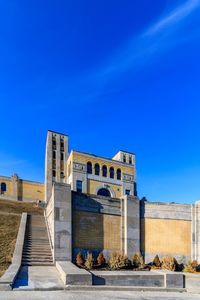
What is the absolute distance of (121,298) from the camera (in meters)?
11.0

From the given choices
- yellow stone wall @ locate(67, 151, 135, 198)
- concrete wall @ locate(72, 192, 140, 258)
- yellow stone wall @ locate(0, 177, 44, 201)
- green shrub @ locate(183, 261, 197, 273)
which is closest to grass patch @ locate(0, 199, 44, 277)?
concrete wall @ locate(72, 192, 140, 258)

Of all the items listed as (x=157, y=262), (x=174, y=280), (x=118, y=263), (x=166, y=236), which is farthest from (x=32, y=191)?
(x=174, y=280)

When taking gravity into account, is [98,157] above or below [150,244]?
above

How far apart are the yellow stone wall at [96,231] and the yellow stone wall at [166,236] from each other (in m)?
Answer: 2.46

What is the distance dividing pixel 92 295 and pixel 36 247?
9.09 m

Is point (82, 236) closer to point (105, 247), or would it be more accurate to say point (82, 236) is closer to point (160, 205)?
point (105, 247)

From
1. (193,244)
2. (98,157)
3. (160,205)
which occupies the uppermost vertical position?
(98,157)

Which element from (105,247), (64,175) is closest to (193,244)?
(105,247)

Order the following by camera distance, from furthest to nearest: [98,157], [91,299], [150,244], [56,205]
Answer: [98,157], [150,244], [56,205], [91,299]

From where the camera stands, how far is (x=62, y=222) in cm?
1916

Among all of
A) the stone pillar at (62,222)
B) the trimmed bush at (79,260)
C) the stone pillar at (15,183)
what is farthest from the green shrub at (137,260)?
the stone pillar at (15,183)

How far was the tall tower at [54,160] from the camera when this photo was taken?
6259cm

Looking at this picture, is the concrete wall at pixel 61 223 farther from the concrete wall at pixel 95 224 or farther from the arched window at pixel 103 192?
the arched window at pixel 103 192

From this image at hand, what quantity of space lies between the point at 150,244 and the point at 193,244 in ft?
13.1
